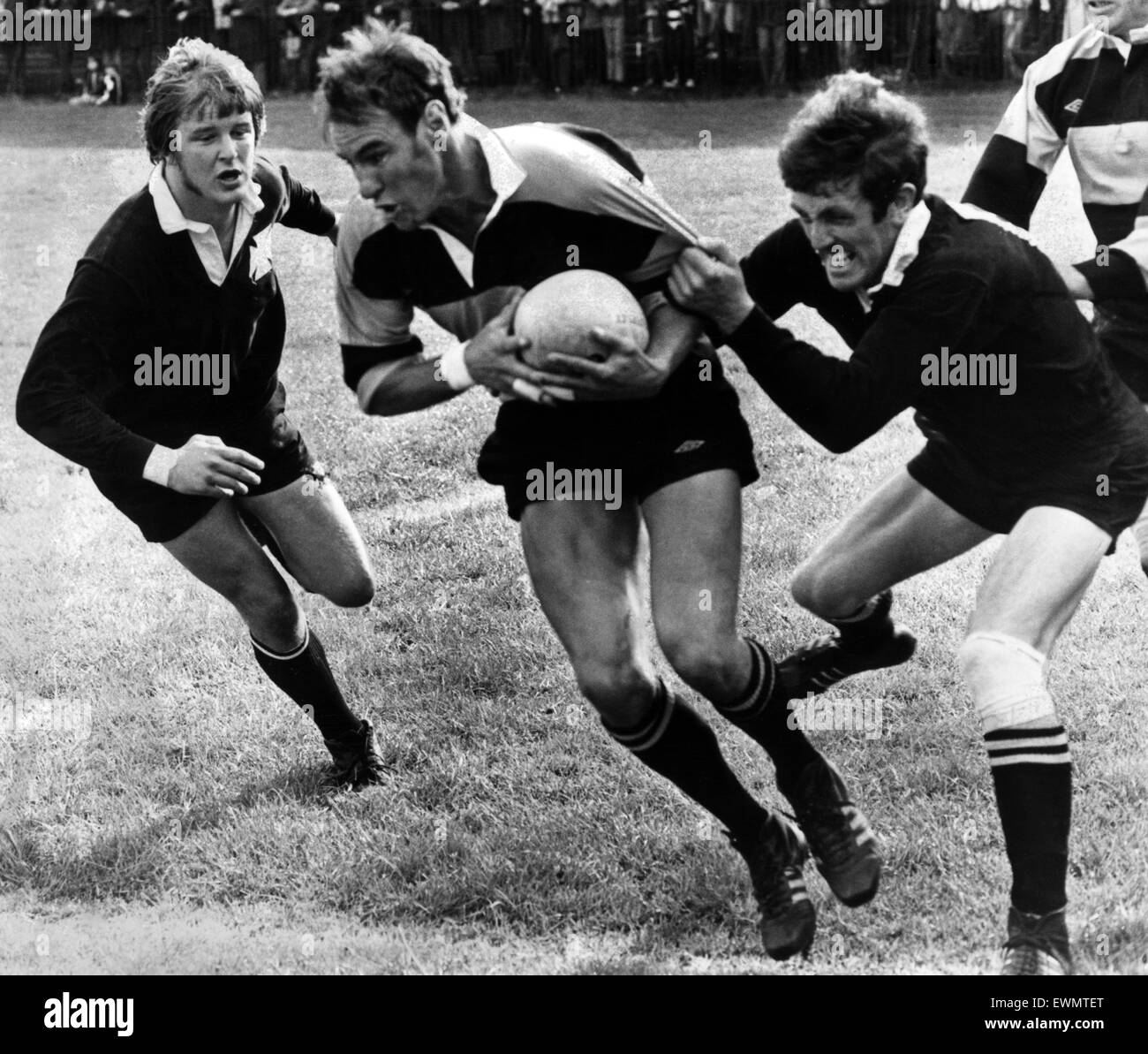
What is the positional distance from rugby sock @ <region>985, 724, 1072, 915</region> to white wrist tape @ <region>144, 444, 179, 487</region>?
2279 mm

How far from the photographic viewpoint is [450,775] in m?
4.91

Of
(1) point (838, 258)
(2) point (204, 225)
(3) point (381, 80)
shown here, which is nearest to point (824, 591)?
(1) point (838, 258)

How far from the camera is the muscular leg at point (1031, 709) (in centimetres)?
341

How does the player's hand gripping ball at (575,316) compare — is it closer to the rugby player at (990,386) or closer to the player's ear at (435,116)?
the rugby player at (990,386)

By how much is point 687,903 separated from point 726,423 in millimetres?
1343

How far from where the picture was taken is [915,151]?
3.59 meters

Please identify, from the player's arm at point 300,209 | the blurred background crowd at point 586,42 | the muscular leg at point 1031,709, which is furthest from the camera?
the blurred background crowd at point 586,42

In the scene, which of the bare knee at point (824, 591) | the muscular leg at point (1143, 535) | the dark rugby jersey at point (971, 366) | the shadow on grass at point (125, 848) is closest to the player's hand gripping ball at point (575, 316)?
the dark rugby jersey at point (971, 366)

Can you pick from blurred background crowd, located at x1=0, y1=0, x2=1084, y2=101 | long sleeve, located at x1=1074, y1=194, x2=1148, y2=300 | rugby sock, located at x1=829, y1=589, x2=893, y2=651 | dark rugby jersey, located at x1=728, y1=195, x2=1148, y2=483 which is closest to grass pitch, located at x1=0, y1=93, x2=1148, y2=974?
rugby sock, located at x1=829, y1=589, x2=893, y2=651

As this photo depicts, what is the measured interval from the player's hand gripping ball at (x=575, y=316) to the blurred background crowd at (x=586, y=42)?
496 inches

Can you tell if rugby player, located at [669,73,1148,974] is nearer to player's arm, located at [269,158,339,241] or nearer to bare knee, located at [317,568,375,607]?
bare knee, located at [317,568,375,607]

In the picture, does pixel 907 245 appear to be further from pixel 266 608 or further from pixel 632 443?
pixel 266 608

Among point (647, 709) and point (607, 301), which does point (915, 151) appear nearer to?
point (607, 301)

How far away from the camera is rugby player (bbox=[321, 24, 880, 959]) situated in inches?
141
